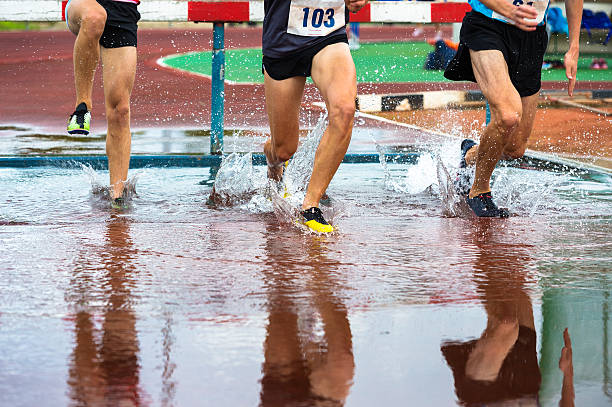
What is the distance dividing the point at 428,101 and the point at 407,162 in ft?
17.9

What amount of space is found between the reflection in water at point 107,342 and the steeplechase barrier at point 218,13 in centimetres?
345

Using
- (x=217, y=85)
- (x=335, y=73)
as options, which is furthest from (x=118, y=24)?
(x=217, y=85)

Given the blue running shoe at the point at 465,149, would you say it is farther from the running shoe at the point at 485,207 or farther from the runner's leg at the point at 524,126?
the running shoe at the point at 485,207

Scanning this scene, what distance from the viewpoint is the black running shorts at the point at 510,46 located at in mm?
5879

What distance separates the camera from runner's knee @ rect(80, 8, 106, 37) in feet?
19.6

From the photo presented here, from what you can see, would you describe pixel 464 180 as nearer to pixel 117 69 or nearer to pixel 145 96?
pixel 117 69

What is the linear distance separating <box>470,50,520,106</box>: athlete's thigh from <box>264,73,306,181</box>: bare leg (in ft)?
3.34

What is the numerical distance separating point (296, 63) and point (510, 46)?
1.29 m

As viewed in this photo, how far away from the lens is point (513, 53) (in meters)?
5.95

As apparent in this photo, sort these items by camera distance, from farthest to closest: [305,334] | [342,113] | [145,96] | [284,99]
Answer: [145,96] < [284,99] < [342,113] < [305,334]

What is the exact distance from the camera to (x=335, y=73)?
17.6ft

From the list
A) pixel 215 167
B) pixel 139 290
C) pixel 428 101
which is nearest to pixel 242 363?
pixel 139 290

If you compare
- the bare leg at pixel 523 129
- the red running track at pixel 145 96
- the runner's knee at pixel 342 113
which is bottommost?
the red running track at pixel 145 96

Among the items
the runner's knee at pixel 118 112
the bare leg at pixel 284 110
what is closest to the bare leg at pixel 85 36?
the runner's knee at pixel 118 112
